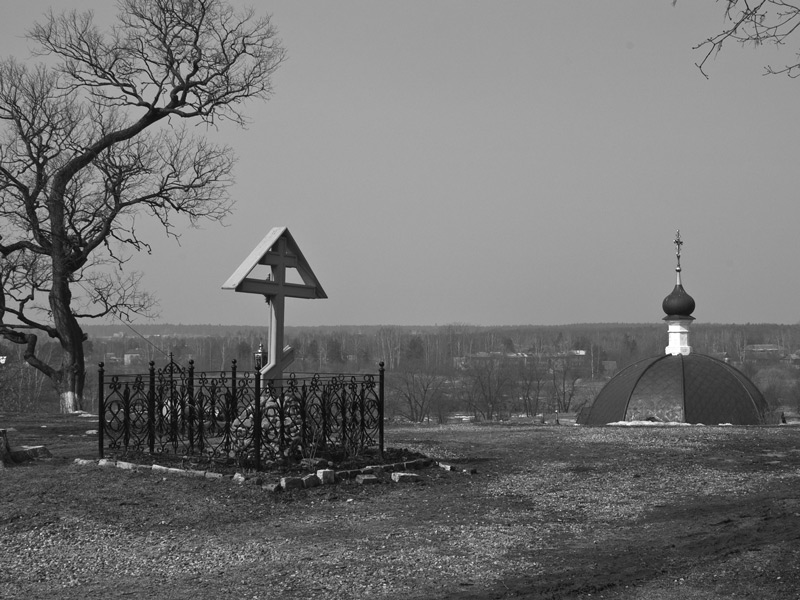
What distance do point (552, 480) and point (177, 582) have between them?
213 inches

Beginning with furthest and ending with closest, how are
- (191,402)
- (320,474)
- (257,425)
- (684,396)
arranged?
1. (684,396)
2. (191,402)
3. (257,425)
4. (320,474)

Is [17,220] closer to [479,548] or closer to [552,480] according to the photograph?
[552,480]

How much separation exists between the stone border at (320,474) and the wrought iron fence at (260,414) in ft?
1.46

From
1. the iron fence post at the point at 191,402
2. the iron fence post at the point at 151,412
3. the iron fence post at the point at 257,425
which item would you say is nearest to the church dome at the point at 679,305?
the iron fence post at the point at 191,402

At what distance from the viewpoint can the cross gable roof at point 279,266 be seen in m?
11.4

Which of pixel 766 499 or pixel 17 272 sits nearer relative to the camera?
pixel 766 499

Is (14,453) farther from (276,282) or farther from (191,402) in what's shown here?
(276,282)

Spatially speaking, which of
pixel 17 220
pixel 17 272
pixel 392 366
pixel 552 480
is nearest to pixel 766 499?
pixel 552 480

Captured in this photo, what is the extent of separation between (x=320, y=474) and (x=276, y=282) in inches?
116

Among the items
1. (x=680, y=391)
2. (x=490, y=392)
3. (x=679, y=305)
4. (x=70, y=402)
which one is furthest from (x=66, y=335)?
(x=490, y=392)

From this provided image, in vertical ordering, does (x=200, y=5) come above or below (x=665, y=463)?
above

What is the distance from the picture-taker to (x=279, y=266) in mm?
11938

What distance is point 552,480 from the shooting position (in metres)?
10.6

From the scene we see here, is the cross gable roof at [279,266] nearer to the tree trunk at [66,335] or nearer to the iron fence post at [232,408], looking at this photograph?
the iron fence post at [232,408]
